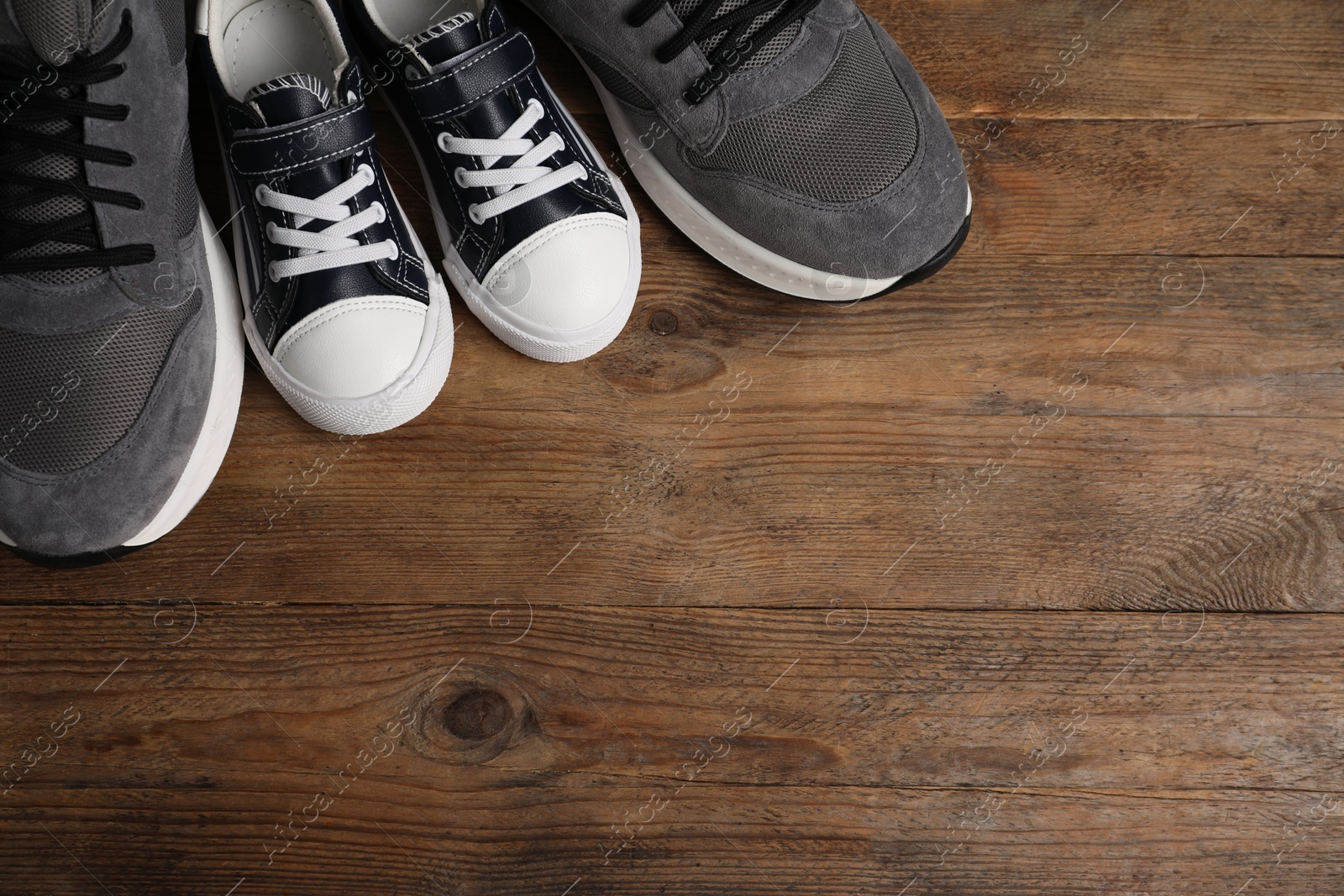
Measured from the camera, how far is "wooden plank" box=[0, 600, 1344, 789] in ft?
2.58

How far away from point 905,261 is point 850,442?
19 cm

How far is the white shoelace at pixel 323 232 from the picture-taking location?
76 cm

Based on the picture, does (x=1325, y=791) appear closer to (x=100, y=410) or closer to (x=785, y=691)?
(x=785, y=691)

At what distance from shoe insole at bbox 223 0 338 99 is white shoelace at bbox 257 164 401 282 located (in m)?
0.13

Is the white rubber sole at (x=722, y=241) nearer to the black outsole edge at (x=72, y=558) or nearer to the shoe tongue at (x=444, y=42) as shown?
the shoe tongue at (x=444, y=42)

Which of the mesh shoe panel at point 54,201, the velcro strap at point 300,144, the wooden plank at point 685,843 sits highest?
the mesh shoe panel at point 54,201

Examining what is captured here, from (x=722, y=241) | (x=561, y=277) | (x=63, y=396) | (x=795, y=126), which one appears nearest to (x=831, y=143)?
(x=795, y=126)

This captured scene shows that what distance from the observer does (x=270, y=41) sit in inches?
31.8

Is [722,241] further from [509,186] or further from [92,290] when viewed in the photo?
[92,290]

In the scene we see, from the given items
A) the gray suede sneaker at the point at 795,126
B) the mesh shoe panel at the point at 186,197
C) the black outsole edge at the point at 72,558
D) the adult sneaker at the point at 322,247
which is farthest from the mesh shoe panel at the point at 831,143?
the black outsole edge at the point at 72,558

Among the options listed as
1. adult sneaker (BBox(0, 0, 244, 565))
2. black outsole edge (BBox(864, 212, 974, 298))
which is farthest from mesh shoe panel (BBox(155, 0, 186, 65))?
black outsole edge (BBox(864, 212, 974, 298))

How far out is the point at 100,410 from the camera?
0.71 meters

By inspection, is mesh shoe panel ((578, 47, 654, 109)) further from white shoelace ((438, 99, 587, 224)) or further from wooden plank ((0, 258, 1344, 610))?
wooden plank ((0, 258, 1344, 610))

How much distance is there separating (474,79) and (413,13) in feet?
0.47
